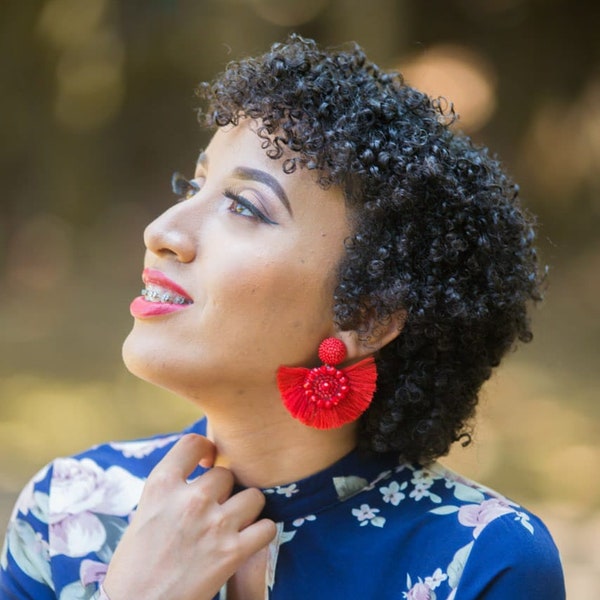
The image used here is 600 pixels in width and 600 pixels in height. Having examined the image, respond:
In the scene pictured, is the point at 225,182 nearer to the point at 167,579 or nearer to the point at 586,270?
the point at 167,579

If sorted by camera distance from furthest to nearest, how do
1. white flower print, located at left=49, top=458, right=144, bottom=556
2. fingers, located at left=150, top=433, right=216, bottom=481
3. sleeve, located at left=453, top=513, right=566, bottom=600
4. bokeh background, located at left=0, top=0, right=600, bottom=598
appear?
bokeh background, located at left=0, top=0, right=600, bottom=598, white flower print, located at left=49, top=458, right=144, bottom=556, fingers, located at left=150, top=433, right=216, bottom=481, sleeve, located at left=453, top=513, right=566, bottom=600

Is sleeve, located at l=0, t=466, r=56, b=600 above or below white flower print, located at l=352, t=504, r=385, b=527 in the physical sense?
below

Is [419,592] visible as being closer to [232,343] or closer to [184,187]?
[232,343]

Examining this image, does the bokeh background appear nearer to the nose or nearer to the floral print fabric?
the floral print fabric

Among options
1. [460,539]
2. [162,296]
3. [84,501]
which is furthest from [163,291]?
[460,539]

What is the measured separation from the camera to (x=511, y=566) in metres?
1.39

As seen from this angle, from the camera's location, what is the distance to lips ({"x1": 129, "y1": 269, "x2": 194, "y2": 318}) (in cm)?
143

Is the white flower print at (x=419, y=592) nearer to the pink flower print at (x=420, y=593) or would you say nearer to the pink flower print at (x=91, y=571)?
the pink flower print at (x=420, y=593)

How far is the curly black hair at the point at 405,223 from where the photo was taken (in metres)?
1.47

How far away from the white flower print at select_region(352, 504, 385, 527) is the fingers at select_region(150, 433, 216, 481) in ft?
0.87

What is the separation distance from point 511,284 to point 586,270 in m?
2.49

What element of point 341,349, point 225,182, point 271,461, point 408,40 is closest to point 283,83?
point 225,182

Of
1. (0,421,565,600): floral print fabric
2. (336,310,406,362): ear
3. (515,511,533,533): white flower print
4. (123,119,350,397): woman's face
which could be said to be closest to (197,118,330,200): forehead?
(123,119,350,397): woman's face

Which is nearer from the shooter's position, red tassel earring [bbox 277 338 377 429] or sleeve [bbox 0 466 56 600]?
red tassel earring [bbox 277 338 377 429]
